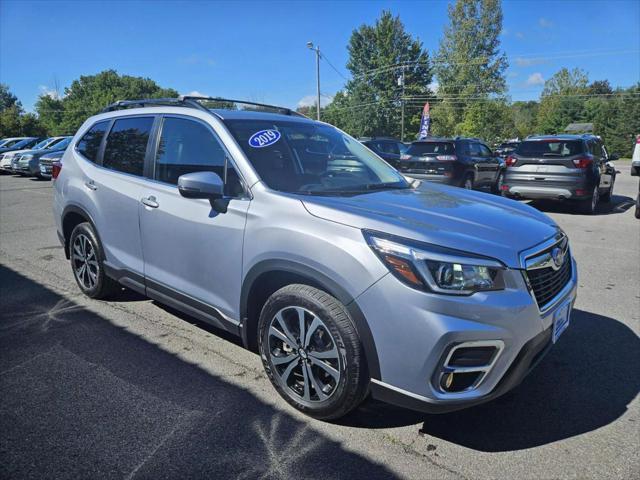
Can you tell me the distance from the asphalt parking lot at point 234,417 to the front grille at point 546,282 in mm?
772

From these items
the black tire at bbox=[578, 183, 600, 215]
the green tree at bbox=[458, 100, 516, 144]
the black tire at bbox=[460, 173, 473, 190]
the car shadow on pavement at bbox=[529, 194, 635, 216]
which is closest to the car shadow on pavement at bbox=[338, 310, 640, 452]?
the black tire at bbox=[578, 183, 600, 215]

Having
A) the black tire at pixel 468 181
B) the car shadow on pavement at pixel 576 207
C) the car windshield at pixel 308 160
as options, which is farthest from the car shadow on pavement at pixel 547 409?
the black tire at pixel 468 181

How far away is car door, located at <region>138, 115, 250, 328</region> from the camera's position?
2.94 m

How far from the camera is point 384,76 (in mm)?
62125

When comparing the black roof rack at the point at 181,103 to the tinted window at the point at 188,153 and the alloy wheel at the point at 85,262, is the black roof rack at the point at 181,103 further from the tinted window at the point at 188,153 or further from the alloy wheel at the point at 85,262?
the alloy wheel at the point at 85,262

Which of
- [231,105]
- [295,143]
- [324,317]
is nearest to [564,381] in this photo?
[324,317]

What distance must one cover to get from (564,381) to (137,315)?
3.54 metres

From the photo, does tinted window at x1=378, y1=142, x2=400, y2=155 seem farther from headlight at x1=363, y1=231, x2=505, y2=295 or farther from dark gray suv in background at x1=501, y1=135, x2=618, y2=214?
headlight at x1=363, y1=231, x2=505, y2=295

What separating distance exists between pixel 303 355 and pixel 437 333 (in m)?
0.85

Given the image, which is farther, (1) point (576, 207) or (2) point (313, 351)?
(1) point (576, 207)

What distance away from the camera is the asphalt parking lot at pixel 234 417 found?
2.29m

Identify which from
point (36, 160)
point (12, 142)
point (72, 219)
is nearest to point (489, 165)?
point (72, 219)

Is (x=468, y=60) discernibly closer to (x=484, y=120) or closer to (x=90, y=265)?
(x=484, y=120)

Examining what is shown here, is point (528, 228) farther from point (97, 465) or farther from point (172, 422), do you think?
point (97, 465)
